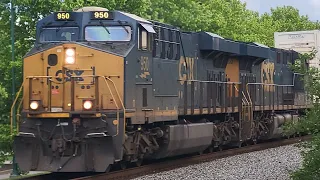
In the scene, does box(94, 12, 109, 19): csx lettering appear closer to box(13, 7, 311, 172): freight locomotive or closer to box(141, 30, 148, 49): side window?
box(13, 7, 311, 172): freight locomotive

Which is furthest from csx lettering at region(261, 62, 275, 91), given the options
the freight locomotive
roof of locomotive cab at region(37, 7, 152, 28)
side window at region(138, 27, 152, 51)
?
roof of locomotive cab at region(37, 7, 152, 28)

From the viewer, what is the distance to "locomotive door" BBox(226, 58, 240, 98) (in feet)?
68.9

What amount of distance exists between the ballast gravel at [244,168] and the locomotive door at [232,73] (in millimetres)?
2584

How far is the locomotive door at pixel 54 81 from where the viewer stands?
13.7 meters

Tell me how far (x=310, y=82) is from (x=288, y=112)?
16159 mm

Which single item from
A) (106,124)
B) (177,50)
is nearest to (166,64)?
(177,50)

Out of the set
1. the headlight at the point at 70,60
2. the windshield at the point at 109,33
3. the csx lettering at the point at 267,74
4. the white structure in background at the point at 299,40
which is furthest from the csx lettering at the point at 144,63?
the white structure in background at the point at 299,40

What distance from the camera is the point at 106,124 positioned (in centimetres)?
1323

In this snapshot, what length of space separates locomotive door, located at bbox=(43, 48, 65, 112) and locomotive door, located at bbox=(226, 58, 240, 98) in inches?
335

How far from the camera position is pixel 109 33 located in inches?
563

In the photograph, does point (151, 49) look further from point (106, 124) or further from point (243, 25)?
point (243, 25)

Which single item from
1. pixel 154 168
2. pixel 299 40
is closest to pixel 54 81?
pixel 154 168

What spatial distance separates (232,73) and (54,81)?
9305 millimetres

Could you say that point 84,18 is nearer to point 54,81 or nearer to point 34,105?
point 54,81
